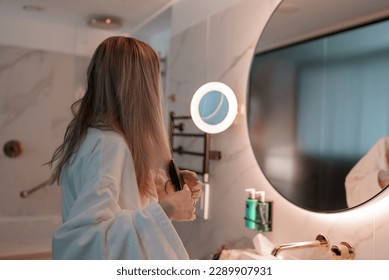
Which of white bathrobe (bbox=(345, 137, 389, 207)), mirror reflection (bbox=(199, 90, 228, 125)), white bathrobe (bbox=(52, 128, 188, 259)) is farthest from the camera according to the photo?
mirror reflection (bbox=(199, 90, 228, 125))

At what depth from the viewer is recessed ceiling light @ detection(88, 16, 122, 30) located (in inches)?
42.2

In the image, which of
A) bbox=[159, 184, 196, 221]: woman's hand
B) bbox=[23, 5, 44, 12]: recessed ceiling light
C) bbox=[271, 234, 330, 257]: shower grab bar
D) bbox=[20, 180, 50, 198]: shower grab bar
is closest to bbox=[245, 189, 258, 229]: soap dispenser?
bbox=[271, 234, 330, 257]: shower grab bar

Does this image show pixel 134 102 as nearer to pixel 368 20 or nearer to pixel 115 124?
pixel 115 124

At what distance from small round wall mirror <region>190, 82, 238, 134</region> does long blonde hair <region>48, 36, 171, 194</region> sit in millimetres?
361

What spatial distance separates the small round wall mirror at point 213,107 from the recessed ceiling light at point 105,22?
1.11 feet

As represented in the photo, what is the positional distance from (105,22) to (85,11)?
0.09m

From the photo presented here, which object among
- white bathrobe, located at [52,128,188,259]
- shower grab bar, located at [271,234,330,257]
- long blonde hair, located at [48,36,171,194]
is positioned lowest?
shower grab bar, located at [271,234,330,257]

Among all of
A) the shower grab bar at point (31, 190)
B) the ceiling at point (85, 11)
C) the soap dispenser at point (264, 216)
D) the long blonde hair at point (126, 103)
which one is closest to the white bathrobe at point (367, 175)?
the soap dispenser at point (264, 216)

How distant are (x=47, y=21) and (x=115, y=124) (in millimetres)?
592

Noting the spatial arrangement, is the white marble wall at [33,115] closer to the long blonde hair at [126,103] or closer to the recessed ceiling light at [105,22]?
the recessed ceiling light at [105,22]

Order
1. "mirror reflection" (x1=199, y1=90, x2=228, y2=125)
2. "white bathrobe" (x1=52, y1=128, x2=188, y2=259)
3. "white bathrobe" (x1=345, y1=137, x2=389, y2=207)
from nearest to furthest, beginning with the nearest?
"white bathrobe" (x1=52, y1=128, x2=188, y2=259)
"white bathrobe" (x1=345, y1=137, x2=389, y2=207)
"mirror reflection" (x1=199, y1=90, x2=228, y2=125)

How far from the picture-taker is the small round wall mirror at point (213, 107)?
1138 millimetres

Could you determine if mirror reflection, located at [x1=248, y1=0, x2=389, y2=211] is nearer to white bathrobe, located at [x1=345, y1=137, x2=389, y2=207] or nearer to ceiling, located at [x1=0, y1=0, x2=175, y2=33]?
white bathrobe, located at [x1=345, y1=137, x2=389, y2=207]
